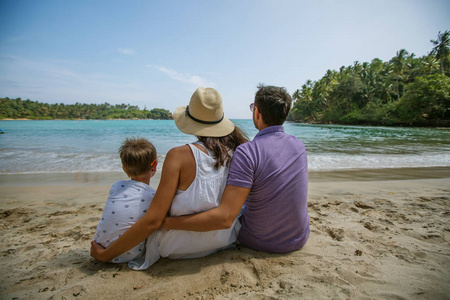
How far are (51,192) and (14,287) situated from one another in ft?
10.9

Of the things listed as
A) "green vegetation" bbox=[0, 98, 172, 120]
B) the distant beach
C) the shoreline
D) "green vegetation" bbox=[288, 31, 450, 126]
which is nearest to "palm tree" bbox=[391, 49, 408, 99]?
"green vegetation" bbox=[288, 31, 450, 126]

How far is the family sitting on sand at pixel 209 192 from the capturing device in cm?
147

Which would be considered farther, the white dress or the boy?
the boy

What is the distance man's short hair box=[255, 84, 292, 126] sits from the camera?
5.19 feet

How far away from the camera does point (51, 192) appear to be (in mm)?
4254

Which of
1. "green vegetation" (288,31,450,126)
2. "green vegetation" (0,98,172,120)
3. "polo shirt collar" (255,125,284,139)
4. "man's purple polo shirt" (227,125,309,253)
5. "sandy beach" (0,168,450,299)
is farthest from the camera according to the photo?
"green vegetation" (0,98,172,120)

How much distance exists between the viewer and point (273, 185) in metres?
1.55

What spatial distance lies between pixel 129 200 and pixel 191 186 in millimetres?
510

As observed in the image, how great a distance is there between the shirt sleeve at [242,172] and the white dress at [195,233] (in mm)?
122

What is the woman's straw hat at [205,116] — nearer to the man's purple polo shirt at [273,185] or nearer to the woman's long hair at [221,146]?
the woman's long hair at [221,146]

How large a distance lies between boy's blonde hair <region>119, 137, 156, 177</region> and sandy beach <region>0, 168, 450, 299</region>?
2.36 feet

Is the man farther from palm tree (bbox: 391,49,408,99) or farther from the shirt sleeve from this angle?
palm tree (bbox: 391,49,408,99)

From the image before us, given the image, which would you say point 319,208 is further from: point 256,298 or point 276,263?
point 256,298

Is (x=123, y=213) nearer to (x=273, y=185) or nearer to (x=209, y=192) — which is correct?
(x=209, y=192)
